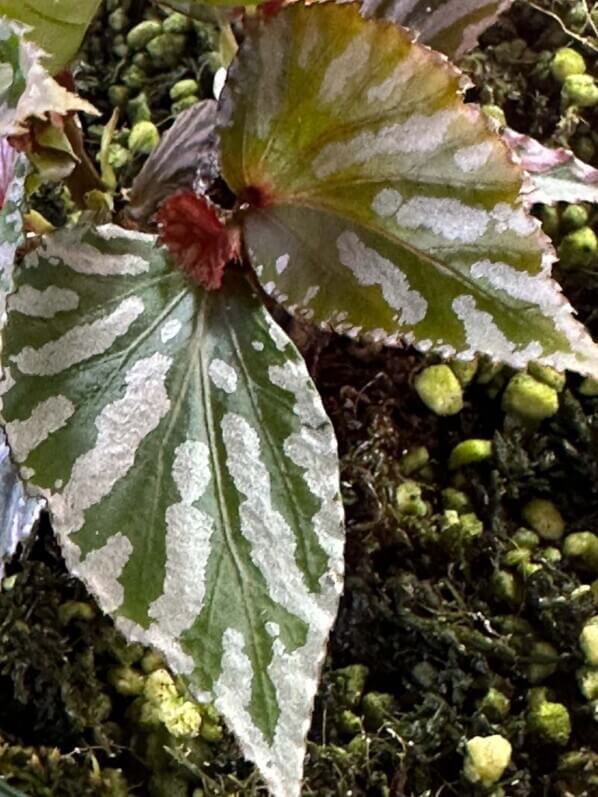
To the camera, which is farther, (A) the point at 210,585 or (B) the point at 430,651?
(B) the point at 430,651

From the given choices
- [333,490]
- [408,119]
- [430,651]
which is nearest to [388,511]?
[430,651]

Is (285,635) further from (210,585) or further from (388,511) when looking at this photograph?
(388,511)

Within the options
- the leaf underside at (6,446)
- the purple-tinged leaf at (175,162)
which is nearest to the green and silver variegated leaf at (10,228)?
the leaf underside at (6,446)

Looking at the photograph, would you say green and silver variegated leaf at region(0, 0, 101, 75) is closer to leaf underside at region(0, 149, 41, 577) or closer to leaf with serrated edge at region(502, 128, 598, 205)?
leaf underside at region(0, 149, 41, 577)

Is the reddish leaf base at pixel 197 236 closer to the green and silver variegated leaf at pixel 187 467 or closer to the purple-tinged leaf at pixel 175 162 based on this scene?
the green and silver variegated leaf at pixel 187 467

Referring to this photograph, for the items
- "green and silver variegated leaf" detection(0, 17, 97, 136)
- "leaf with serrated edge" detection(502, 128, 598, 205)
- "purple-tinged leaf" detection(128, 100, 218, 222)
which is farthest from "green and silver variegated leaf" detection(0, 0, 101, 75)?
"leaf with serrated edge" detection(502, 128, 598, 205)

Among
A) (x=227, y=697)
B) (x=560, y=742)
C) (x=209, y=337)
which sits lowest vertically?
(x=560, y=742)

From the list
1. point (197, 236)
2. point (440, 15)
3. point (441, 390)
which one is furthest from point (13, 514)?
point (440, 15)

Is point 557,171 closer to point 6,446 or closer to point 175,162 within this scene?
point 175,162
